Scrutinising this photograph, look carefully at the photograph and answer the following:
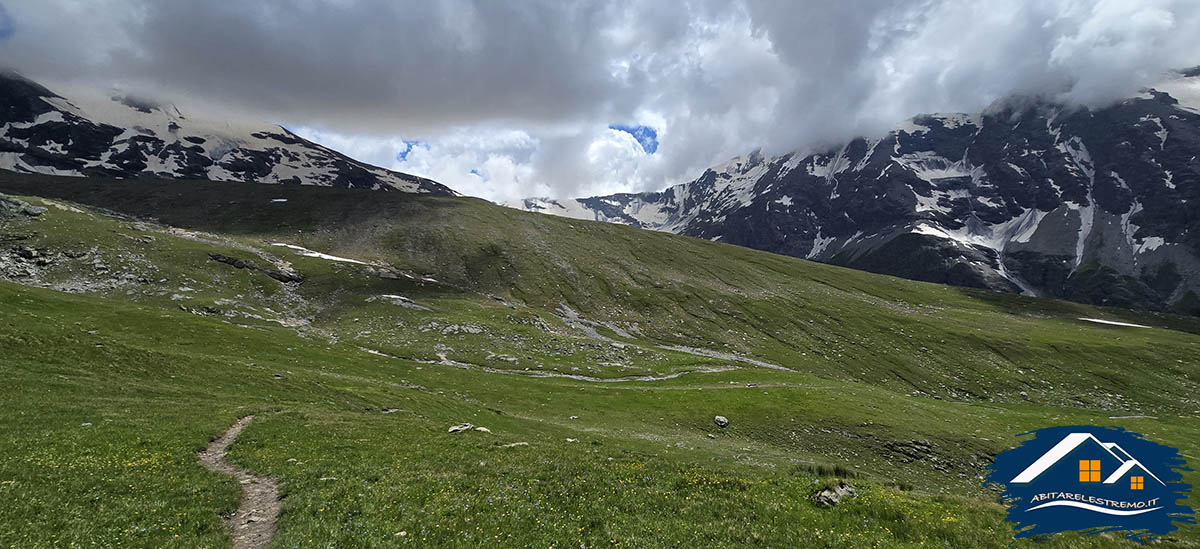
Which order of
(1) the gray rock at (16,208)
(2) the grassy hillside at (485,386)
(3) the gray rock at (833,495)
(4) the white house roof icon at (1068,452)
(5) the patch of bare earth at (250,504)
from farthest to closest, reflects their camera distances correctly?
(1) the gray rock at (16,208), (3) the gray rock at (833,495), (4) the white house roof icon at (1068,452), (2) the grassy hillside at (485,386), (5) the patch of bare earth at (250,504)

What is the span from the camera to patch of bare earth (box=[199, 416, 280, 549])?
1456 cm

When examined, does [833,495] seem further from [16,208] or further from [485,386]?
[16,208]

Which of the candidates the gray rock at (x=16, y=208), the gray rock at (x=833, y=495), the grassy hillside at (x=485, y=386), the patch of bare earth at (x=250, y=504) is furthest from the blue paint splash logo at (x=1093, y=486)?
the gray rock at (x=16, y=208)

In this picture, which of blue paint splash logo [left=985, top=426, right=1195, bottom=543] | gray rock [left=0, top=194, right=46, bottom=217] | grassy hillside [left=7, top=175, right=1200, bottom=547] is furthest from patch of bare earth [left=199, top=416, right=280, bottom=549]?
gray rock [left=0, top=194, right=46, bottom=217]

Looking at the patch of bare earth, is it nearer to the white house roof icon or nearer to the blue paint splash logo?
the blue paint splash logo

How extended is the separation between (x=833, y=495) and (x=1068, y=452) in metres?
8.67

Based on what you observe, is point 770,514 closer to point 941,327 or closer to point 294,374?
point 294,374

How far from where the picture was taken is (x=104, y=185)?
6722 inches

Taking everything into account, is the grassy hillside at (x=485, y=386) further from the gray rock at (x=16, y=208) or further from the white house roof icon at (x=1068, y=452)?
the gray rock at (x=16, y=208)

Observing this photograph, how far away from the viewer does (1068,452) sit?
1780 centimetres

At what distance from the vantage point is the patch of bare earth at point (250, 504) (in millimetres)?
14562

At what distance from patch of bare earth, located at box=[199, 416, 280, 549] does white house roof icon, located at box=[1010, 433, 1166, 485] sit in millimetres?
25204

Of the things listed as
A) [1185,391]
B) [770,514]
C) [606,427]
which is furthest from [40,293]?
[1185,391]

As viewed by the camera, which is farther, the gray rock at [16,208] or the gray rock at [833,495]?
the gray rock at [16,208]
